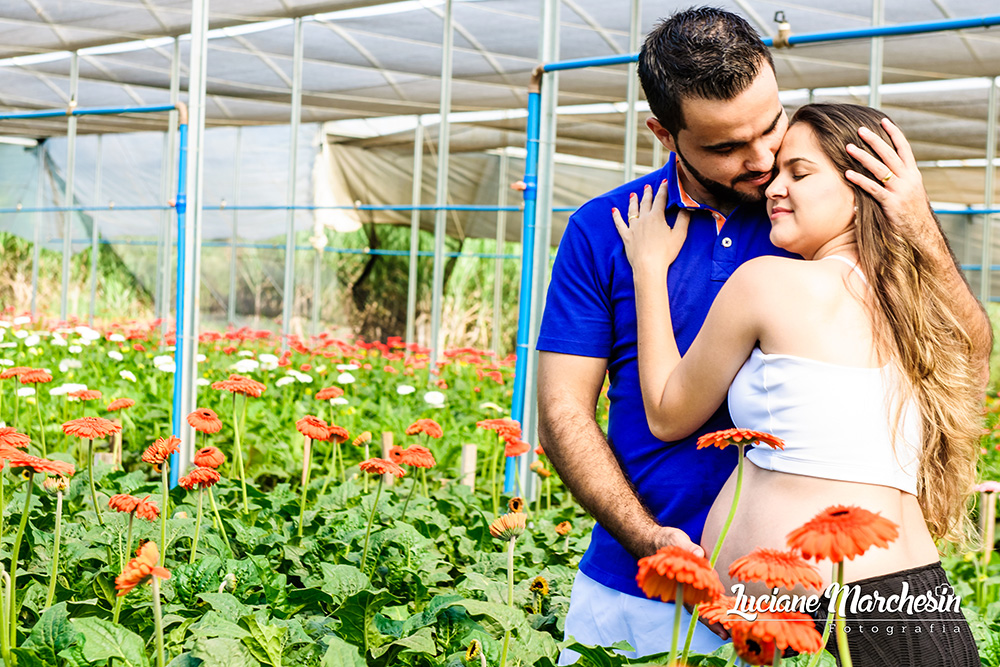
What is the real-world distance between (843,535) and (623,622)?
0.83m

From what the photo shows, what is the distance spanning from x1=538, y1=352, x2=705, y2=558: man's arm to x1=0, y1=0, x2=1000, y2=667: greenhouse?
0.01 meters

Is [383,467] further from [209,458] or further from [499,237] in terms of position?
[499,237]

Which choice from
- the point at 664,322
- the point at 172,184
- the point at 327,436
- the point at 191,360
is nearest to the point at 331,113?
the point at 172,184

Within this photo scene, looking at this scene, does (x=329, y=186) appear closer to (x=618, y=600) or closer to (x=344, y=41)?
(x=344, y=41)

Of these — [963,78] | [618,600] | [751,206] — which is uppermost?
[963,78]

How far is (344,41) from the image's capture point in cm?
960

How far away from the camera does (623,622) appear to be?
154 centimetres

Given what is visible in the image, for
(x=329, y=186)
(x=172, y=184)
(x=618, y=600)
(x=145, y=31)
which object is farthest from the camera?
(x=329, y=186)

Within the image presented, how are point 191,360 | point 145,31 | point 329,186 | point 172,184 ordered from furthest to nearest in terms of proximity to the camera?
point 329,186 < point 172,184 < point 145,31 < point 191,360

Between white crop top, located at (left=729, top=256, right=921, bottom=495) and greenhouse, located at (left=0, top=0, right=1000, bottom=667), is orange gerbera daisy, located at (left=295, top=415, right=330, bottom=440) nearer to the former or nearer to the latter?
greenhouse, located at (left=0, top=0, right=1000, bottom=667)

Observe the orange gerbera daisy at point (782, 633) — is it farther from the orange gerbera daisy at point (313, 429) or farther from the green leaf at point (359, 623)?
the orange gerbera daisy at point (313, 429)

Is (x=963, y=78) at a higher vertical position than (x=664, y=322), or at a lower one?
higher

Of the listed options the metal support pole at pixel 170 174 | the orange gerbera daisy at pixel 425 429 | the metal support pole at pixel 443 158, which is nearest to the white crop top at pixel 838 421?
the orange gerbera daisy at pixel 425 429

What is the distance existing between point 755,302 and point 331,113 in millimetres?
12000
